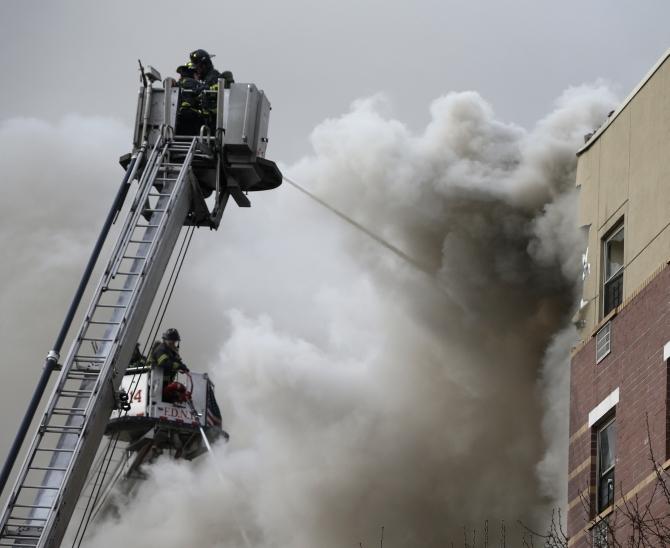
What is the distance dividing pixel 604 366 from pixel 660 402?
182 cm

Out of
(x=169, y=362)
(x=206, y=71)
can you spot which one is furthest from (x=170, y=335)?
(x=206, y=71)

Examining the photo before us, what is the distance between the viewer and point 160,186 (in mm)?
22578

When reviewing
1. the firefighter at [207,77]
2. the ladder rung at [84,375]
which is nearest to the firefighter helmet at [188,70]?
the firefighter at [207,77]

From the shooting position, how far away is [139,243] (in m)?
21.6

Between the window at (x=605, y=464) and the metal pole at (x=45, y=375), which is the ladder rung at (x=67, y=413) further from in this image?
the window at (x=605, y=464)

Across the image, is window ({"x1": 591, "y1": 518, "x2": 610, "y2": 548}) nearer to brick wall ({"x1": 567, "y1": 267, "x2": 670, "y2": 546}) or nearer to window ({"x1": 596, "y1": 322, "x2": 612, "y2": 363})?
brick wall ({"x1": 567, "y1": 267, "x2": 670, "y2": 546})

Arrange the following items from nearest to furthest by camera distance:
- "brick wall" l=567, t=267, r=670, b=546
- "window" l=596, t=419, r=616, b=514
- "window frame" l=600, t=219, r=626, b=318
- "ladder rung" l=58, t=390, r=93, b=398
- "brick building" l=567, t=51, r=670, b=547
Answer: "brick wall" l=567, t=267, r=670, b=546, "brick building" l=567, t=51, r=670, b=547, "window" l=596, t=419, r=616, b=514, "ladder rung" l=58, t=390, r=93, b=398, "window frame" l=600, t=219, r=626, b=318

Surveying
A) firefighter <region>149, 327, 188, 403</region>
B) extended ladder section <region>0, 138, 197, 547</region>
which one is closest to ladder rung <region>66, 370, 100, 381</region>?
extended ladder section <region>0, 138, 197, 547</region>

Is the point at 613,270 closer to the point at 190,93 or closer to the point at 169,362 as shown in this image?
the point at 190,93

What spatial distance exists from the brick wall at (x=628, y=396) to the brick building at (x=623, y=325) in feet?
0.04

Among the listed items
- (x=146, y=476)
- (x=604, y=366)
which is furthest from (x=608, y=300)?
(x=146, y=476)

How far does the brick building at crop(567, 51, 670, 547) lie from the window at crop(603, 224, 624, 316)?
0.7 inches

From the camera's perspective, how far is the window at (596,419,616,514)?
19.4m

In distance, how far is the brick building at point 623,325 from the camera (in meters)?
18.6
